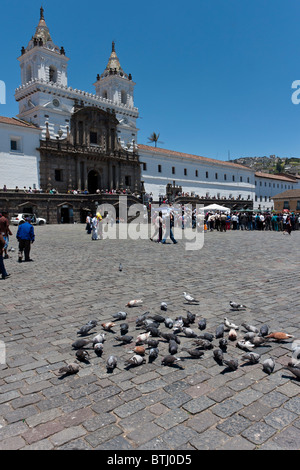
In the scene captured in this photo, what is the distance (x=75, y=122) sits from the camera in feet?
130

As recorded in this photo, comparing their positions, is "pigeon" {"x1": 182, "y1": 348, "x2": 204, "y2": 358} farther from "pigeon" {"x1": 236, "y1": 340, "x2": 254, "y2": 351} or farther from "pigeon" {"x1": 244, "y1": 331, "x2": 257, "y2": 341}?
"pigeon" {"x1": 244, "y1": 331, "x2": 257, "y2": 341}

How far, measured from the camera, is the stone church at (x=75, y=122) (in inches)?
1452

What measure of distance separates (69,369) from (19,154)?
116 ft

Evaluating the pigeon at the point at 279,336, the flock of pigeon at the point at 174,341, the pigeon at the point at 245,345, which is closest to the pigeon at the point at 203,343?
the flock of pigeon at the point at 174,341

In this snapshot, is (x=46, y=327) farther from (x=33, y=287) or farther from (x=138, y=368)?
(x=33, y=287)

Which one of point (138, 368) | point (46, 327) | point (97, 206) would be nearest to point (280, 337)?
point (138, 368)

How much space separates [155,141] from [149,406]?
251 feet

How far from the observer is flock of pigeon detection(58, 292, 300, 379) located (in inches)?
136

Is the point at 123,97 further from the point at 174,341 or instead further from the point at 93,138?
the point at 174,341

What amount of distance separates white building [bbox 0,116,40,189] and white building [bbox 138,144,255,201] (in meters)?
16.6

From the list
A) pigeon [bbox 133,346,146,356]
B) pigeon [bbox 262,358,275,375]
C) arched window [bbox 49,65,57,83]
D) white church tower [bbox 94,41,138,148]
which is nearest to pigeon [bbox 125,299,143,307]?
pigeon [bbox 133,346,146,356]

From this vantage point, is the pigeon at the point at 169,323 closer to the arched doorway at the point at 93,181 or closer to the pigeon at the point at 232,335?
the pigeon at the point at 232,335

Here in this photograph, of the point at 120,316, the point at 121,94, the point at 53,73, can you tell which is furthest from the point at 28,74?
the point at 120,316
